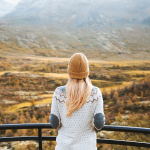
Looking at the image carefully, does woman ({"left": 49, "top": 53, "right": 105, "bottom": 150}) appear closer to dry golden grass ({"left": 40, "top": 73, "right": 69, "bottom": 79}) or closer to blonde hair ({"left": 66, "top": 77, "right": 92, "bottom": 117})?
blonde hair ({"left": 66, "top": 77, "right": 92, "bottom": 117})

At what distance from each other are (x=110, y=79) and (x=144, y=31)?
5694mm

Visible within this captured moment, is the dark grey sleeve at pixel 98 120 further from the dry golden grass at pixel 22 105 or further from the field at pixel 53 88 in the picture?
the dry golden grass at pixel 22 105

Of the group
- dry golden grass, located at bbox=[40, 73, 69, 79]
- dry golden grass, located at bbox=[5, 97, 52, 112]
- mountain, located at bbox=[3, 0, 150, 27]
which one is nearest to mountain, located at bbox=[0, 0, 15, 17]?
mountain, located at bbox=[3, 0, 150, 27]

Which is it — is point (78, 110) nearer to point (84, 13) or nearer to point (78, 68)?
point (78, 68)

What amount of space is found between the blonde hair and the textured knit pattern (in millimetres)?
32

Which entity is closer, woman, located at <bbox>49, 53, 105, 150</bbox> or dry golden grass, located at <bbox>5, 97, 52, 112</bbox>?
woman, located at <bbox>49, 53, 105, 150</bbox>

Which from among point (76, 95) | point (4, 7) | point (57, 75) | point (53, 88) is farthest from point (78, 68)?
point (4, 7)

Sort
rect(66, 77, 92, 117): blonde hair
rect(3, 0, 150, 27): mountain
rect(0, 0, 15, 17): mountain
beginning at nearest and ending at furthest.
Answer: rect(66, 77, 92, 117): blonde hair
rect(3, 0, 150, 27): mountain
rect(0, 0, 15, 17): mountain

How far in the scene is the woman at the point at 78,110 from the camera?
895 mm

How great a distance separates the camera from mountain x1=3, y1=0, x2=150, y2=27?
13.3 meters

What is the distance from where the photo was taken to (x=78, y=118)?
91 cm

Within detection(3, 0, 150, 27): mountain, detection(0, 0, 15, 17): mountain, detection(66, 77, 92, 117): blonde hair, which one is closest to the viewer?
detection(66, 77, 92, 117): blonde hair

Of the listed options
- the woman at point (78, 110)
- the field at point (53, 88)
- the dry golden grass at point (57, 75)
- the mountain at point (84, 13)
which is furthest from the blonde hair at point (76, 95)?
the mountain at point (84, 13)

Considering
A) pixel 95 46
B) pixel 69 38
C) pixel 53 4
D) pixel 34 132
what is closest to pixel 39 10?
pixel 53 4
